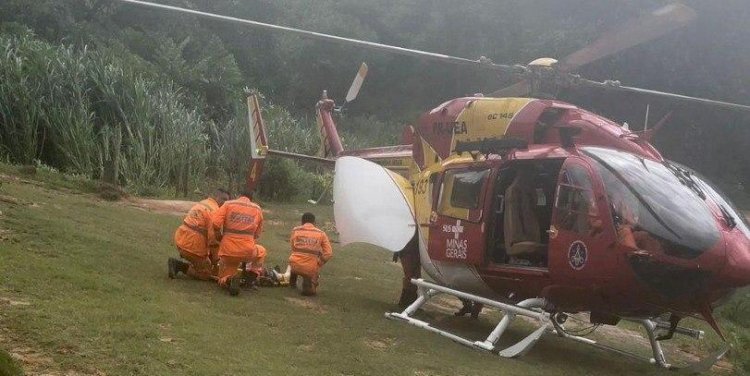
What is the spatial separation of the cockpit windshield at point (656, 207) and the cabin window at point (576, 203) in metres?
0.17

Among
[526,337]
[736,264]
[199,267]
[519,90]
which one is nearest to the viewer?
[736,264]

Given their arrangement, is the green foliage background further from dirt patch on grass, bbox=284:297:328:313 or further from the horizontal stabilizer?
dirt patch on grass, bbox=284:297:328:313

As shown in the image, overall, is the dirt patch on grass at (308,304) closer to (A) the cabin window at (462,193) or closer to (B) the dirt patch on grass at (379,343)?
(B) the dirt patch on grass at (379,343)

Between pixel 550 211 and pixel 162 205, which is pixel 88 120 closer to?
pixel 162 205

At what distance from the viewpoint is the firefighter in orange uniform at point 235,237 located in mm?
9031

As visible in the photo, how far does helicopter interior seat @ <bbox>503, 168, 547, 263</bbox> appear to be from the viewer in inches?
328

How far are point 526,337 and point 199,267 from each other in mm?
3995

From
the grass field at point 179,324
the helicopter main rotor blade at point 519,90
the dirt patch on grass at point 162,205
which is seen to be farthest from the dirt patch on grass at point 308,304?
the dirt patch on grass at point 162,205

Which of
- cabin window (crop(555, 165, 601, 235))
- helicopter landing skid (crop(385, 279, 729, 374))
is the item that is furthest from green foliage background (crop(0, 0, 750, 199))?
cabin window (crop(555, 165, 601, 235))

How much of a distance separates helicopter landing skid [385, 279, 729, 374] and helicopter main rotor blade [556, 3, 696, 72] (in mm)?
2544

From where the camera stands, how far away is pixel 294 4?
43.5 m

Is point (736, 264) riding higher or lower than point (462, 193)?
lower

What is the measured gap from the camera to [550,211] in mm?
8438

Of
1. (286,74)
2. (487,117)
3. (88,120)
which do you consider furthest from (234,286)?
(286,74)
